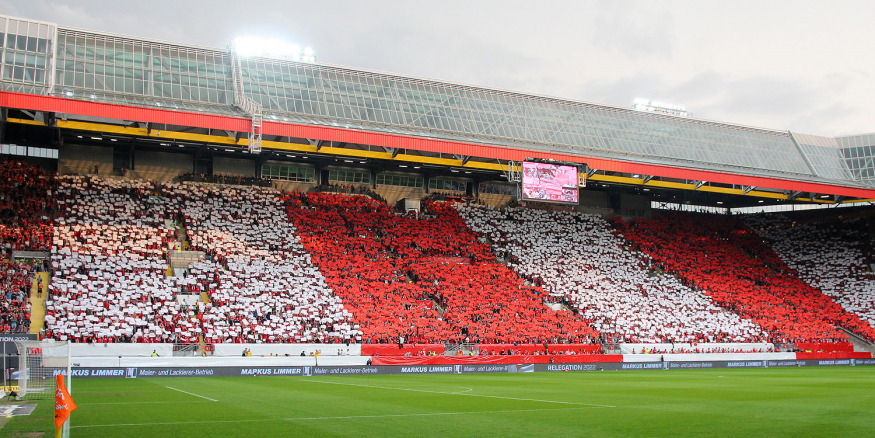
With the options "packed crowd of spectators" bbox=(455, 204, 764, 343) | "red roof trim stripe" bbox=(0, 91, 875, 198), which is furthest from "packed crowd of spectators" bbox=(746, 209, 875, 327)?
"packed crowd of spectators" bbox=(455, 204, 764, 343)

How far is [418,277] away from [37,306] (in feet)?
75.9

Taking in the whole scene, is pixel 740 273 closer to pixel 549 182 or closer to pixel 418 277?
pixel 549 182

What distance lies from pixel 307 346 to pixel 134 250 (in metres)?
13.2

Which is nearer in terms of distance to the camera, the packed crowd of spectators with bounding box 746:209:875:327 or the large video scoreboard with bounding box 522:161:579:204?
the large video scoreboard with bounding box 522:161:579:204

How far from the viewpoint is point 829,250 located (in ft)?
217

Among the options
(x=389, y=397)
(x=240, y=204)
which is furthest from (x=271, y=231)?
(x=389, y=397)

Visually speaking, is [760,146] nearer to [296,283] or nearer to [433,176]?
[433,176]

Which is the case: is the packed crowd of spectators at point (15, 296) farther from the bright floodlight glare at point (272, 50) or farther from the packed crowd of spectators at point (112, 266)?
the bright floodlight glare at point (272, 50)

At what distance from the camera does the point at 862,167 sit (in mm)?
65875

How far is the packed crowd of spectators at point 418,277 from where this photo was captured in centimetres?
4425

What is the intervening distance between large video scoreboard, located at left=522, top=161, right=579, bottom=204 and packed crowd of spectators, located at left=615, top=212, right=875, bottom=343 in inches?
544

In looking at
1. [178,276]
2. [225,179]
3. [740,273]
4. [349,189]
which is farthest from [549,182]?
[178,276]

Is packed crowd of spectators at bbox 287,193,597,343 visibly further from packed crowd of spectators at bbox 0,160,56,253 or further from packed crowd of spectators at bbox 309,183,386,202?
packed crowd of spectators at bbox 0,160,56,253

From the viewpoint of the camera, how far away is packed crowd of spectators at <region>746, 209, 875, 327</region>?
60.4m
